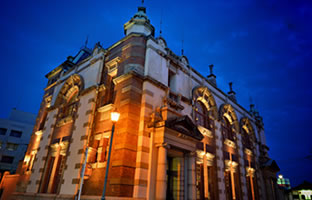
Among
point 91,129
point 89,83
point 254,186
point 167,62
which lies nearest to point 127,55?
point 167,62

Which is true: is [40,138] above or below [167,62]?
below

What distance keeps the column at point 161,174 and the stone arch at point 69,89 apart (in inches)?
444

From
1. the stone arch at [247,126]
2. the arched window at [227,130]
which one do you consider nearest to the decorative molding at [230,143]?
the arched window at [227,130]

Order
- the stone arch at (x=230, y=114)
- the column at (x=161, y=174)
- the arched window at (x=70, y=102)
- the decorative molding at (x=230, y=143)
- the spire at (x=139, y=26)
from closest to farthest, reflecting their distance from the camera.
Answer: the column at (x=161, y=174) < the spire at (x=139, y=26) < the arched window at (x=70, y=102) < the decorative molding at (x=230, y=143) < the stone arch at (x=230, y=114)

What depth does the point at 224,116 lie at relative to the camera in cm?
2439

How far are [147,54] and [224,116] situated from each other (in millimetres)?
13642

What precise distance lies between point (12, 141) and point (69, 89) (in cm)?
3529

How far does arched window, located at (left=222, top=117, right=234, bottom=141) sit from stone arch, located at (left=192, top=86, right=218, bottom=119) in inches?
91.9

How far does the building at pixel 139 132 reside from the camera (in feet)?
40.3

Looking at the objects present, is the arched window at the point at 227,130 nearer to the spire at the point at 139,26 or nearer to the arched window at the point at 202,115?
the arched window at the point at 202,115

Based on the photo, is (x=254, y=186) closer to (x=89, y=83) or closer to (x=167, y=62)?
(x=167, y=62)

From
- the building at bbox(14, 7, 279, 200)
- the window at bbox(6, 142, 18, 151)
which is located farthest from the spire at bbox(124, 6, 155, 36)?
the window at bbox(6, 142, 18, 151)

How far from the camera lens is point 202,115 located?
20.3 m

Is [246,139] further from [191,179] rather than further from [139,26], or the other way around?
[139,26]
